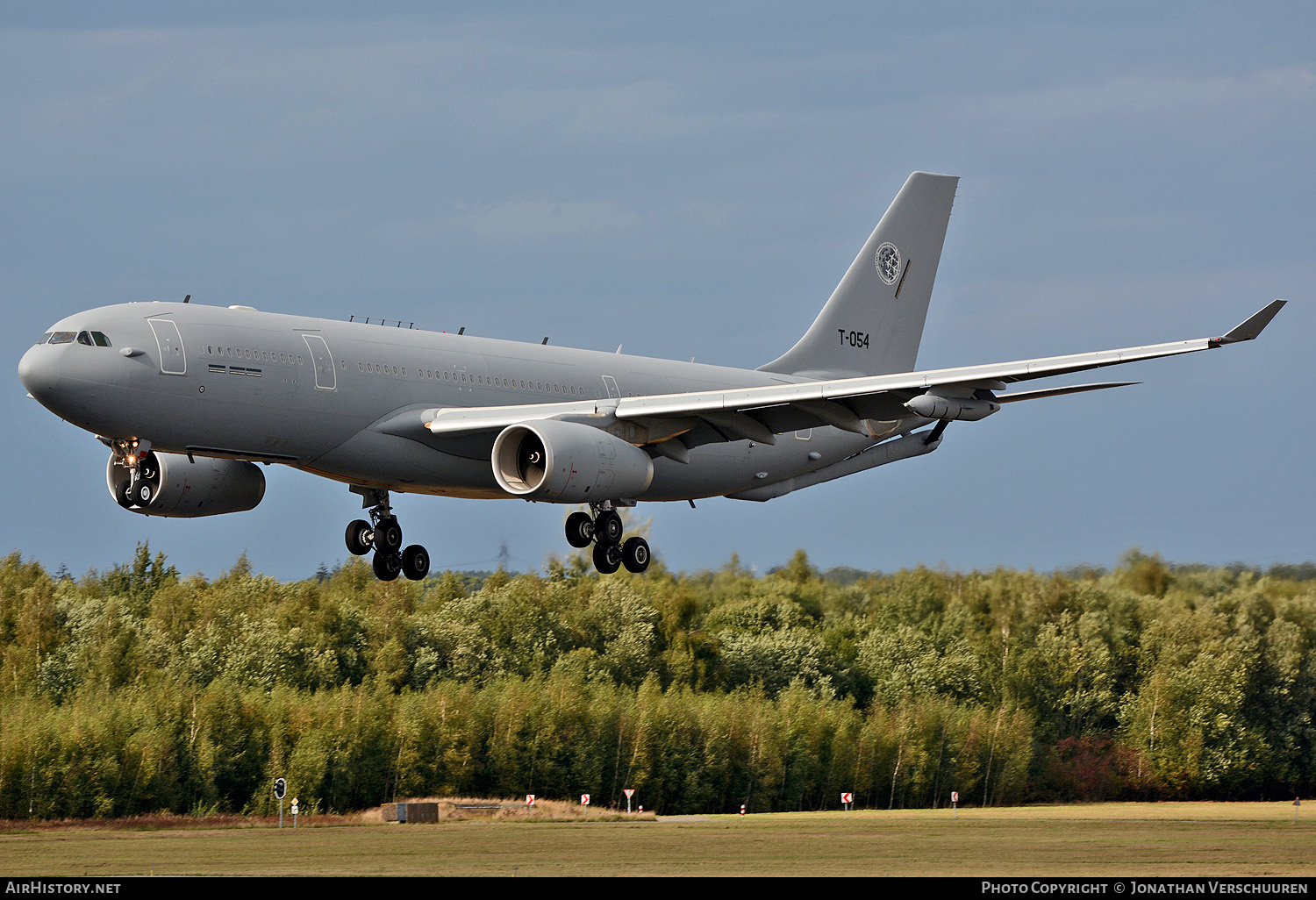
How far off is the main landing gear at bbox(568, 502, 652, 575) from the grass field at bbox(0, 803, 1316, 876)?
588 inches

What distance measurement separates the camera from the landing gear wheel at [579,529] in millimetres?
43875

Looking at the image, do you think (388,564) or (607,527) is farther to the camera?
(388,564)

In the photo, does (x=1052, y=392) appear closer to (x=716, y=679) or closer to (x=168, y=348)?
(x=168, y=348)

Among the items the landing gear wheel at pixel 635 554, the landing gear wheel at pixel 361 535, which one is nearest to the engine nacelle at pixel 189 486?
the landing gear wheel at pixel 361 535

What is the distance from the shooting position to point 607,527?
4434 centimetres

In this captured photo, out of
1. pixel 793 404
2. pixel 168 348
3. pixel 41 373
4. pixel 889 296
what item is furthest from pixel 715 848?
pixel 41 373

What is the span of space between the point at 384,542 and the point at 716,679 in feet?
249

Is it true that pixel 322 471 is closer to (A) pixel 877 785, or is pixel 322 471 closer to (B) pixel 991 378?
(B) pixel 991 378

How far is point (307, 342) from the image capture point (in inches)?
1570

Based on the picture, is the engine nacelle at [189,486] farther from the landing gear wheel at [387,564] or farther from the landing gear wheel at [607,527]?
the landing gear wheel at [607,527]

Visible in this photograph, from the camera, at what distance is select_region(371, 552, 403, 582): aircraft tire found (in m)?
46.8

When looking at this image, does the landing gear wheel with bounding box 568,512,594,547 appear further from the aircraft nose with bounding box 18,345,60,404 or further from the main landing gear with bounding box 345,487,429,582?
the aircraft nose with bounding box 18,345,60,404
